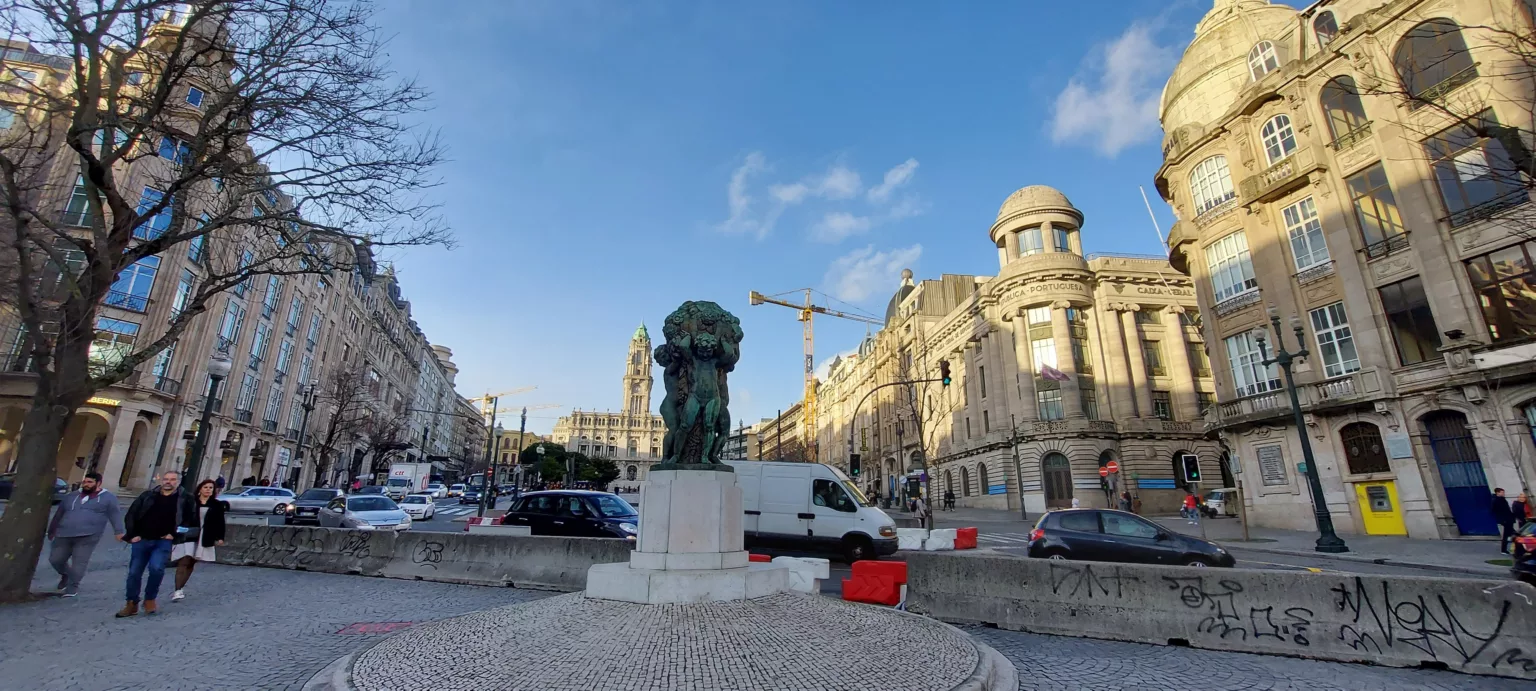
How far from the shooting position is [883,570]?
8328 mm

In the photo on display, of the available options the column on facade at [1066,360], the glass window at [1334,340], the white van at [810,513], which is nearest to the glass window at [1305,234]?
the glass window at [1334,340]

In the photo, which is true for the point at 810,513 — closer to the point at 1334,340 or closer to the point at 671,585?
the point at 671,585

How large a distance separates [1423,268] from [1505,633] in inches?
750

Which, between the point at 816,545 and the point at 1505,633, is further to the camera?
the point at 816,545

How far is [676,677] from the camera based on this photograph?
13.1ft

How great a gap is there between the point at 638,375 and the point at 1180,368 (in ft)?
441

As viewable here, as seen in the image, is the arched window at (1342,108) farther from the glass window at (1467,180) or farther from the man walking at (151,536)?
the man walking at (151,536)

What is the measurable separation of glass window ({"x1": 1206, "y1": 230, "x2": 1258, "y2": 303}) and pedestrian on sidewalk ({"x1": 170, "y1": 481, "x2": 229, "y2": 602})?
105ft

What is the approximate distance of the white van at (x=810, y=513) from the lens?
12930mm

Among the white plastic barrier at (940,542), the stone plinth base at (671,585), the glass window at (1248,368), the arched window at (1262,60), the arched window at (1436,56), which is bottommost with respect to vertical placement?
the white plastic barrier at (940,542)

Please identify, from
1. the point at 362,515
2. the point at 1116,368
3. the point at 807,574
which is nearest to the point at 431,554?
the point at 807,574

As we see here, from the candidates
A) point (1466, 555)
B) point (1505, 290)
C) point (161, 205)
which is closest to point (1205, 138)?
point (1505, 290)

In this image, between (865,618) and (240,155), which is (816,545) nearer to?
(865,618)

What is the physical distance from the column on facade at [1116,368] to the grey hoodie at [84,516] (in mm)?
44093
